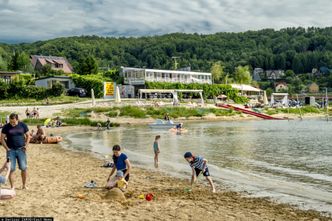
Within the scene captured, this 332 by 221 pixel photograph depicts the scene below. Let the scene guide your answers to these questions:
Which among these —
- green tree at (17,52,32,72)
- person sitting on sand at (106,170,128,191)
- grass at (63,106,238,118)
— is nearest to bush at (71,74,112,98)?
grass at (63,106,238,118)

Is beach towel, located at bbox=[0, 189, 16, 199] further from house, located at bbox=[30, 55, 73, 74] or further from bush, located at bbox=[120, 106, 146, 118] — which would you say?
house, located at bbox=[30, 55, 73, 74]

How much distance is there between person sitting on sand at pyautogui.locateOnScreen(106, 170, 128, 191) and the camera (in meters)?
11.9

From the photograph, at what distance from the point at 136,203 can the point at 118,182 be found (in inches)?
58.6

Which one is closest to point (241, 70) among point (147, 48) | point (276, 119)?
point (276, 119)

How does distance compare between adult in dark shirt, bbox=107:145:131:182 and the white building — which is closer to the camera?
adult in dark shirt, bbox=107:145:131:182

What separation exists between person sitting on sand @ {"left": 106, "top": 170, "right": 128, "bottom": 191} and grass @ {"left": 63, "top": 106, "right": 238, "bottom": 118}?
4133 cm

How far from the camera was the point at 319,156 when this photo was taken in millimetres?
24188

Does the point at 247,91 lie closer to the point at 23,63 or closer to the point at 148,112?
the point at 23,63

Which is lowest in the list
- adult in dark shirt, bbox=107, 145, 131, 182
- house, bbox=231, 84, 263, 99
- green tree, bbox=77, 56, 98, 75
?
adult in dark shirt, bbox=107, 145, 131, 182

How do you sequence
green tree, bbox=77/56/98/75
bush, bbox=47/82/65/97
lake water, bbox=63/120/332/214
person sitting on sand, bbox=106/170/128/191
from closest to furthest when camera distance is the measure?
person sitting on sand, bbox=106/170/128/191 → lake water, bbox=63/120/332/214 → bush, bbox=47/82/65/97 → green tree, bbox=77/56/98/75

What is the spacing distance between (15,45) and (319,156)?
15166cm

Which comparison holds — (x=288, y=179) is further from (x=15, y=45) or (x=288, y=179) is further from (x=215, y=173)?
(x=15, y=45)

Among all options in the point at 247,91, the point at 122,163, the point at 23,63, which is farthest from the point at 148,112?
the point at 247,91

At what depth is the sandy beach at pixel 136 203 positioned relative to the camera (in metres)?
9.37
